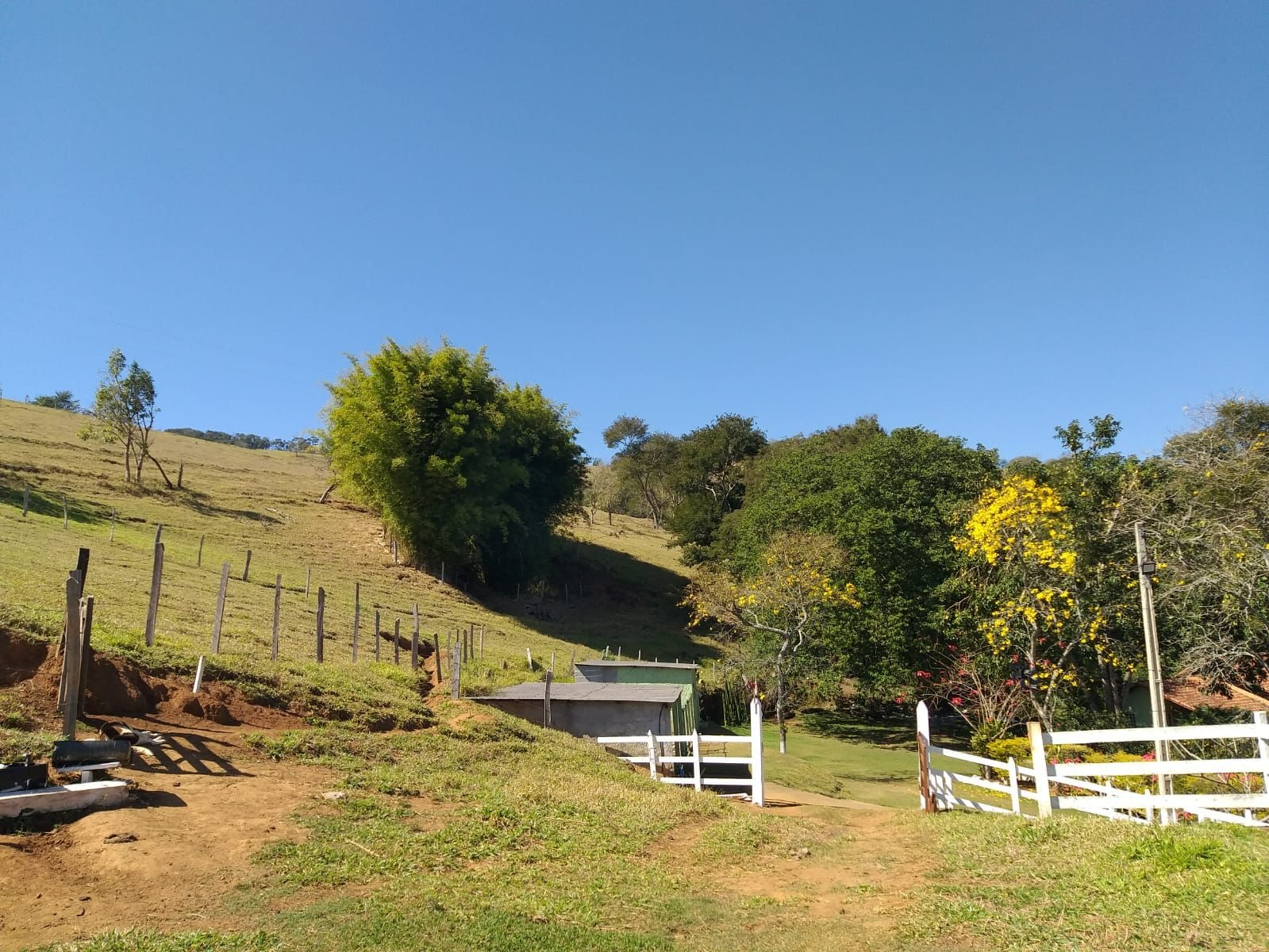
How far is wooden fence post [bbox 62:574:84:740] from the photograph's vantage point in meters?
9.25

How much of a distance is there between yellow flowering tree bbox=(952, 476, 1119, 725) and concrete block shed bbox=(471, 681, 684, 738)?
31.6 ft

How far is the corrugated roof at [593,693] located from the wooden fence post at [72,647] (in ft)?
33.6

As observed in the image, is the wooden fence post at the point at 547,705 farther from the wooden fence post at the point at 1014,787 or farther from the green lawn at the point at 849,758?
the wooden fence post at the point at 1014,787

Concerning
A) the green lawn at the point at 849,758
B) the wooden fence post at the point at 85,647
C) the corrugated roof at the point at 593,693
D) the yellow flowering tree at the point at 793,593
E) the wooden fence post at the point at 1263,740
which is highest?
the yellow flowering tree at the point at 793,593

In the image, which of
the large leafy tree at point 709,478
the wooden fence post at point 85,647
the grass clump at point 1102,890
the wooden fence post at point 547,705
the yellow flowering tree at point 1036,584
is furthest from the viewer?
the large leafy tree at point 709,478

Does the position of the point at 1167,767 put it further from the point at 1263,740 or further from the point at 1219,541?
the point at 1219,541

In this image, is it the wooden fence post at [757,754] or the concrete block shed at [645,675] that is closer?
the wooden fence post at [757,754]

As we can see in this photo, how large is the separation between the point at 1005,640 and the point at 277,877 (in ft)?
66.6

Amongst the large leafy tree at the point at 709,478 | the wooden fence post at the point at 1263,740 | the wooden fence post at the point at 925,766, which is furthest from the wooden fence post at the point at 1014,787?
the large leafy tree at the point at 709,478

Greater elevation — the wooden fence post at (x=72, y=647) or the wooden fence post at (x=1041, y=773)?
the wooden fence post at (x=72, y=647)

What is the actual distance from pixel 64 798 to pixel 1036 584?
21.6 meters

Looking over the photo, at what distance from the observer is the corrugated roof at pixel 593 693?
18.7 meters

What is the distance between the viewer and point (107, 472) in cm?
4444

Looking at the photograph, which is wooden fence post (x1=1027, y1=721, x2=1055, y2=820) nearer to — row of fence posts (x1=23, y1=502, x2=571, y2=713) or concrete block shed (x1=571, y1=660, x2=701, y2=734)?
row of fence posts (x1=23, y1=502, x2=571, y2=713)
